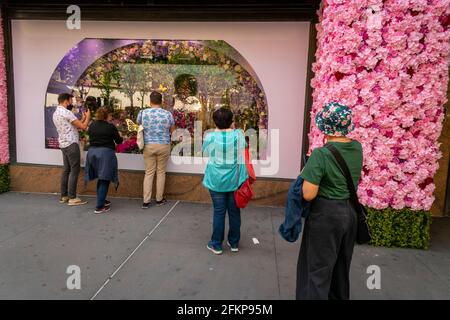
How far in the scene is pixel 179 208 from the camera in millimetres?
5594

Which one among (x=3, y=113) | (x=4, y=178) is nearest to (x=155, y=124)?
(x=3, y=113)

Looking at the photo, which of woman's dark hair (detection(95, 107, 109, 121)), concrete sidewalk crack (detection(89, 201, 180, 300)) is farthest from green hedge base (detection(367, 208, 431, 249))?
woman's dark hair (detection(95, 107, 109, 121))

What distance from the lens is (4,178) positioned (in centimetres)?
626

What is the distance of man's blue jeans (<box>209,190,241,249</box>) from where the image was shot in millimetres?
3762

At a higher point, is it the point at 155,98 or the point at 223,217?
the point at 155,98

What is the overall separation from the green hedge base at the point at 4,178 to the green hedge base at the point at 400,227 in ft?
21.0

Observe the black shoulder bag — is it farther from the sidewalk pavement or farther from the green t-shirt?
the sidewalk pavement

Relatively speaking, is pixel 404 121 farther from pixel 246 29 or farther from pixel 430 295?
pixel 246 29

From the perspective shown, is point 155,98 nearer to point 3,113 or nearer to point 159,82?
point 159,82

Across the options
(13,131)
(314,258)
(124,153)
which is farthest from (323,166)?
(13,131)

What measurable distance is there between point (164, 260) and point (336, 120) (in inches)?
95.8

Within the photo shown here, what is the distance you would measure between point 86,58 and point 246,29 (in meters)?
3.08

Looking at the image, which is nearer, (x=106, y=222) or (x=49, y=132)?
(x=106, y=222)

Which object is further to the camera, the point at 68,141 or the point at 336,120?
the point at 68,141
